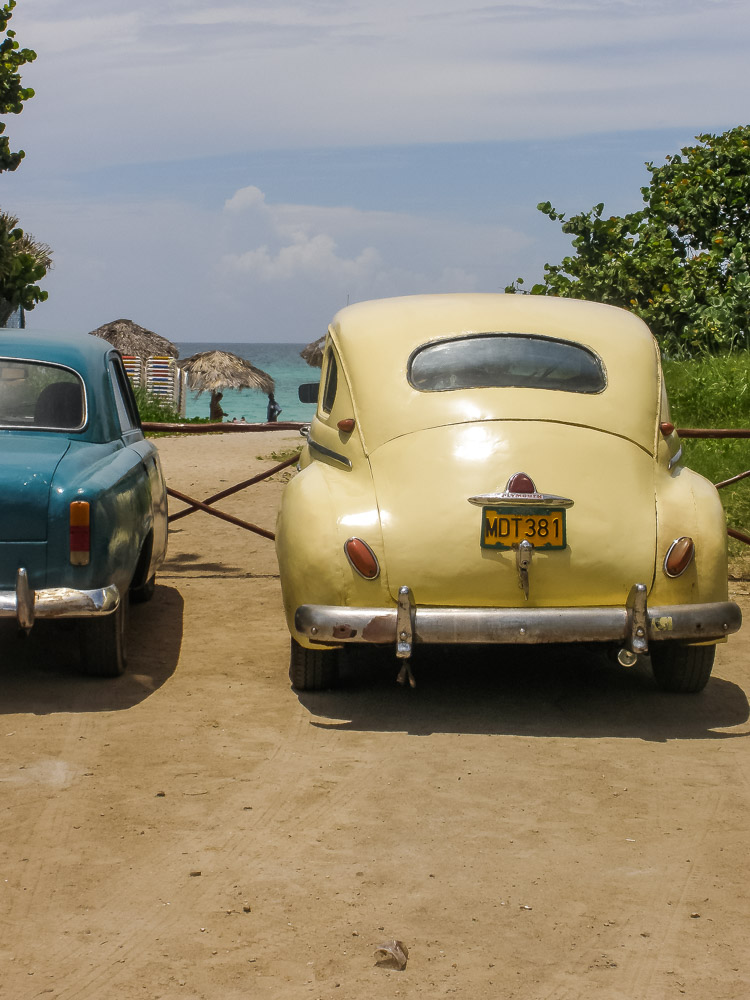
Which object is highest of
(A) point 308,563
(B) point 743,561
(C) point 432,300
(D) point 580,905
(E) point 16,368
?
(C) point 432,300

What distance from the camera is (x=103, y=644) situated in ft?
19.3

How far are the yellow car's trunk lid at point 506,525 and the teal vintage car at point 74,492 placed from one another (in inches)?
50.4

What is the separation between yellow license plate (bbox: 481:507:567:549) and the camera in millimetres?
5172

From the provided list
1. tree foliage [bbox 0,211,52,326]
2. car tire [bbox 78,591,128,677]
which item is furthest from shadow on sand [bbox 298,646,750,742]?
tree foliage [bbox 0,211,52,326]

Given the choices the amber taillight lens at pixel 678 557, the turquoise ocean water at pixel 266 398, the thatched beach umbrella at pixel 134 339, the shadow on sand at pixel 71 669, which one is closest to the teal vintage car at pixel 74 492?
the shadow on sand at pixel 71 669

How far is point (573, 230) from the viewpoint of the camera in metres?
17.5

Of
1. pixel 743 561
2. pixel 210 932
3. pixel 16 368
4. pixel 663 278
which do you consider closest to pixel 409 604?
pixel 210 932

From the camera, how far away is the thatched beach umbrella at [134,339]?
123ft

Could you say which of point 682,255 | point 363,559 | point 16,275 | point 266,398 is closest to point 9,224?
point 16,275

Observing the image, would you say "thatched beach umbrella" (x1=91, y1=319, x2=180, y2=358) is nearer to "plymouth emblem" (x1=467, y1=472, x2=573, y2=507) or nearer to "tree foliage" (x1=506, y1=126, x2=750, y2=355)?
"tree foliage" (x1=506, y1=126, x2=750, y2=355)

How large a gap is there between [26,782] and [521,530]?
221cm

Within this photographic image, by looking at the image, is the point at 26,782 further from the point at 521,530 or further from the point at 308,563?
the point at 521,530

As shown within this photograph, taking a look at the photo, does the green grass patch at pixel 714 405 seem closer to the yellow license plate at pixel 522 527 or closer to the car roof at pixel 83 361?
the yellow license plate at pixel 522 527

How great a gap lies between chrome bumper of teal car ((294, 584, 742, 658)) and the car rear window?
111cm
